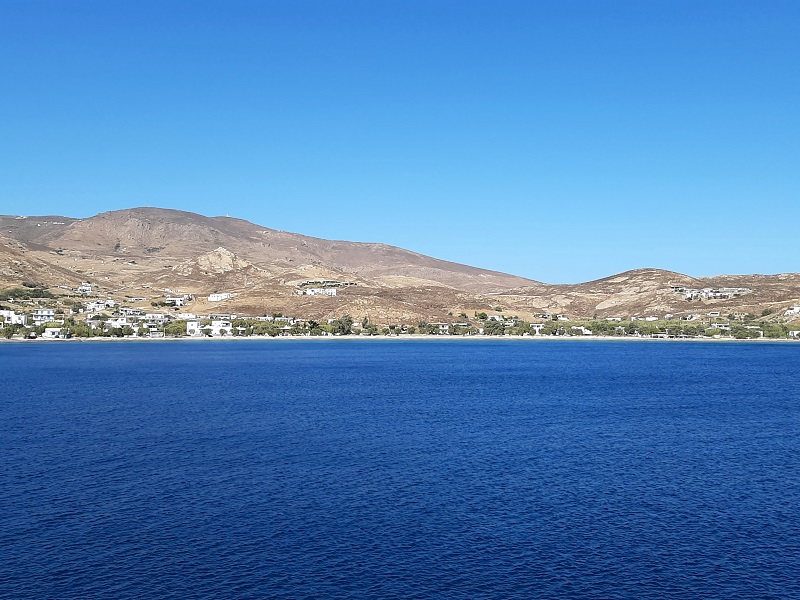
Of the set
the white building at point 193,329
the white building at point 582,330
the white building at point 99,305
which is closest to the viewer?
the white building at point 193,329

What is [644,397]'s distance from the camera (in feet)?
218

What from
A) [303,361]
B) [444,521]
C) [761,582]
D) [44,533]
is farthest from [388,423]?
[303,361]

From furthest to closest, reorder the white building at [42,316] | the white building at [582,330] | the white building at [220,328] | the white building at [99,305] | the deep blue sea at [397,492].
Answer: the white building at [99,305], the white building at [582,330], the white building at [220,328], the white building at [42,316], the deep blue sea at [397,492]

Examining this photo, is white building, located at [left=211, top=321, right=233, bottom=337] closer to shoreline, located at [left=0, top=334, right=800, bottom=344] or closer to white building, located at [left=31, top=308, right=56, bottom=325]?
shoreline, located at [left=0, top=334, right=800, bottom=344]

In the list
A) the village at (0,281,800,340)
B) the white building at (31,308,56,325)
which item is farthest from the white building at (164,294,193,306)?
the white building at (31,308,56,325)

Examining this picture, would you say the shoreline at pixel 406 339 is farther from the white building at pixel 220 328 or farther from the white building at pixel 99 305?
the white building at pixel 99 305

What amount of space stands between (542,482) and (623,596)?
1261 centimetres

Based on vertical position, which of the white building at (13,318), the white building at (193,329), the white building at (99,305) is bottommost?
the white building at (193,329)

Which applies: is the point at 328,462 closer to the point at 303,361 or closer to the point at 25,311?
the point at 303,361

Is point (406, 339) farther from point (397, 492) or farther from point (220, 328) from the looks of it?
point (397, 492)

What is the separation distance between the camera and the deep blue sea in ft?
78.3

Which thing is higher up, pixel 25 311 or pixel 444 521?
pixel 25 311

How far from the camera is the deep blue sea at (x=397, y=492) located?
23.9m

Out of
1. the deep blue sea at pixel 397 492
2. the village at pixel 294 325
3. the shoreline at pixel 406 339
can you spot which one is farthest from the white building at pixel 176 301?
the deep blue sea at pixel 397 492
